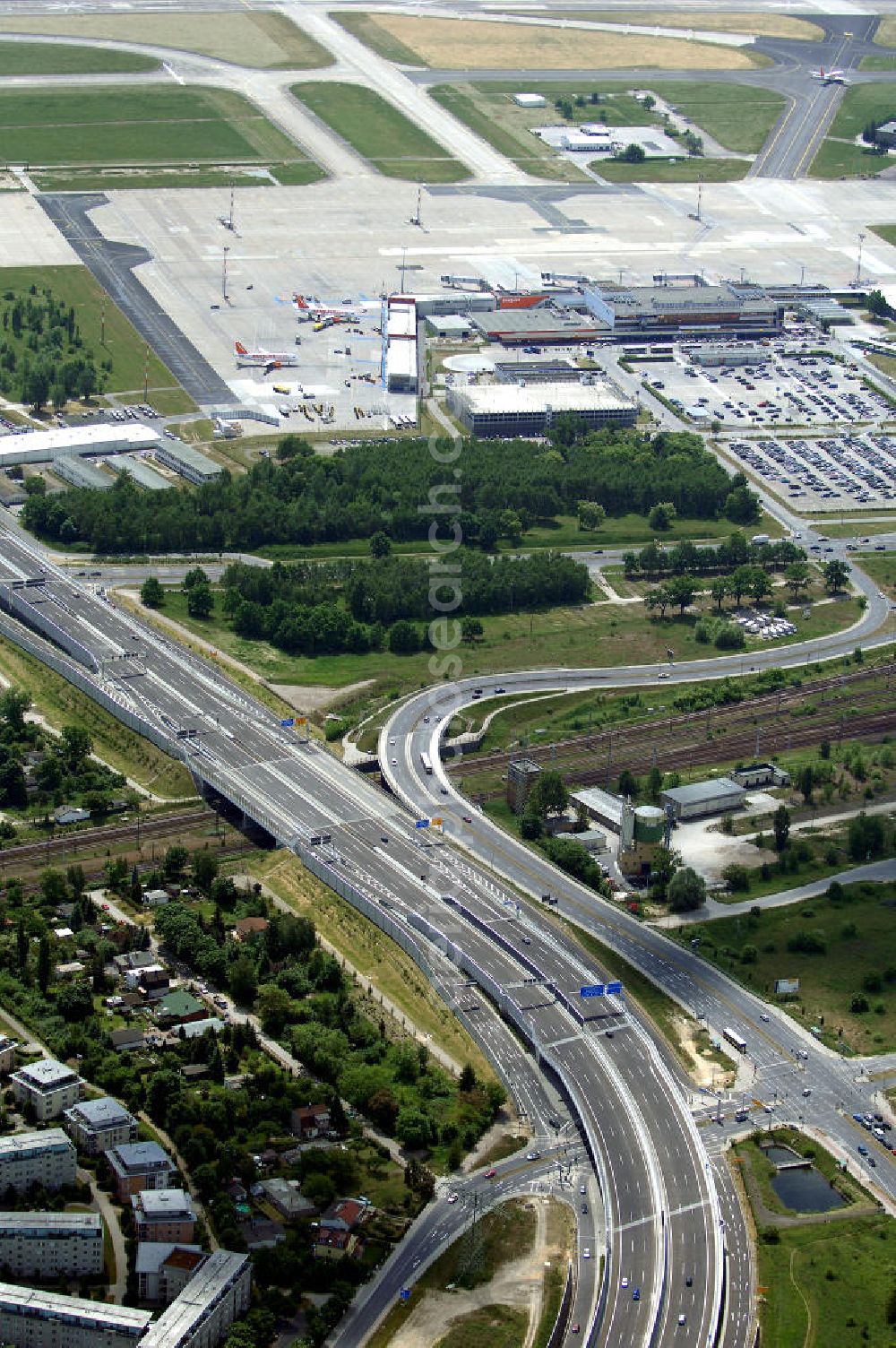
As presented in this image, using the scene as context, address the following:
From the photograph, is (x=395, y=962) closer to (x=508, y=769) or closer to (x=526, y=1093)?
(x=526, y=1093)

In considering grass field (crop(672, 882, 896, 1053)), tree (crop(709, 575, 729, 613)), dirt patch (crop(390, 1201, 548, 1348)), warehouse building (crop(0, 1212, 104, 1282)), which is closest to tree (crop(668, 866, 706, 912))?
grass field (crop(672, 882, 896, 1053))

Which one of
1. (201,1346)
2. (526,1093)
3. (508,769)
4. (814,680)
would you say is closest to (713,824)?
(508,769)

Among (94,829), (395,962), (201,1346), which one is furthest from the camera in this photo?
(94,829)

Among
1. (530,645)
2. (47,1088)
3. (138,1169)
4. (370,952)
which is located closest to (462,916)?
(370,952)

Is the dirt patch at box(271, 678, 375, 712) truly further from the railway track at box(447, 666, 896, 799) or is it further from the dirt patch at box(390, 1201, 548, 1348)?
the dirt patch at box(390, 1201, 548, 1348)

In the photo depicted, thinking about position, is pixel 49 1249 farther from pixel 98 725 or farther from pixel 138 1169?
pixel 98 725

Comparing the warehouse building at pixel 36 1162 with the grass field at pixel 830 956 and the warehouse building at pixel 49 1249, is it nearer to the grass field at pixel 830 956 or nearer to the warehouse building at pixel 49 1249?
the warehouse building at pixel 49 1249
